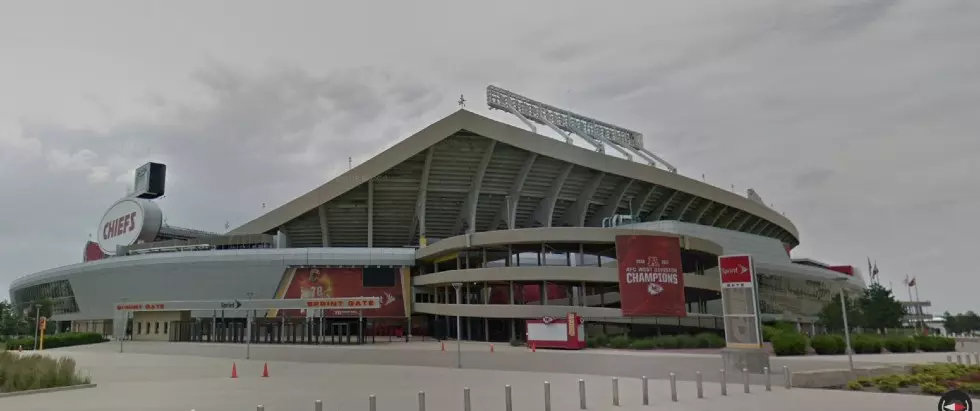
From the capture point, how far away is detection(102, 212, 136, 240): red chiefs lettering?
60.9 m

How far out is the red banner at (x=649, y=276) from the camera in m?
37.9

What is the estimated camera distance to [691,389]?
15.4 m

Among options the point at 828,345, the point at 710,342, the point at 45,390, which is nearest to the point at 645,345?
the point at 710,342

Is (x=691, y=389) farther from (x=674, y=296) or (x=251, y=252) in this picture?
(x=251, y=252)

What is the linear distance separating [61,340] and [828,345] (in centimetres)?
5022

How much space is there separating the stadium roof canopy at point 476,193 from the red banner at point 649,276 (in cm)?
1370

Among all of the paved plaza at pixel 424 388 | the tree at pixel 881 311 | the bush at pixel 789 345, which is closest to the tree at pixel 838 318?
the tree at pixel 881 311

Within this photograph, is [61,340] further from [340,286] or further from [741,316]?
[741,316]

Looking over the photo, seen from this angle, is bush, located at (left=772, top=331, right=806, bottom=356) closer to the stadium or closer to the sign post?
the sign post

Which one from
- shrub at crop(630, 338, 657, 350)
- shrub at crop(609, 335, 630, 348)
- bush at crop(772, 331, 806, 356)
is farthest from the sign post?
shrub at crop(609, 335, 630, 348)

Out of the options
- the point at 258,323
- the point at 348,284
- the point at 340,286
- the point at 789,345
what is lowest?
the point at 789,345

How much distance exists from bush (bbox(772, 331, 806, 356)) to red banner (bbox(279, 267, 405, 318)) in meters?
31.0

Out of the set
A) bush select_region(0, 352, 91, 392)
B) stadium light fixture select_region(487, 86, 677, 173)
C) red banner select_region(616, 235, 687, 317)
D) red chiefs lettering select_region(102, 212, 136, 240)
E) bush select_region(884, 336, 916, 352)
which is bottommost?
bush select_region(884, 336, 916, 352)

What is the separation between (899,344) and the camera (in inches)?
1241
